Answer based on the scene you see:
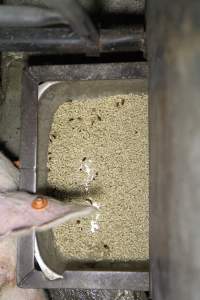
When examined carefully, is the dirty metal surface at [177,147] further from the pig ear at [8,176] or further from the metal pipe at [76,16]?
the pig ear at [8,176]

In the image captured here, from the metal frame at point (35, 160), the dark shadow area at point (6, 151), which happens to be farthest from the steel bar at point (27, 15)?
the dark shadow area at point (6, 151)

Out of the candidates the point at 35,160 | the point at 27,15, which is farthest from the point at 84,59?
the point at 27,15

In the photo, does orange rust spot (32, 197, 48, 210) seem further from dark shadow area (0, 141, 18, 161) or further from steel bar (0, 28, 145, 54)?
dark shadow area (0, 141, 18, 161)

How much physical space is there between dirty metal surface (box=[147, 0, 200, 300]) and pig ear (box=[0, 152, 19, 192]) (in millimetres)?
739

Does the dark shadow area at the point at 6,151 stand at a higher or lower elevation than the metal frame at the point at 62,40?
lower

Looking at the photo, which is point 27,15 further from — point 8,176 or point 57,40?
point 8,176

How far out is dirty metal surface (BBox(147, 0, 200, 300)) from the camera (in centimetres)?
74

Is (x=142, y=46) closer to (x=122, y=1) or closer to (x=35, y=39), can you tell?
(x=35, y=39)

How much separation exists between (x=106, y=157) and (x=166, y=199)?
0.99 metres

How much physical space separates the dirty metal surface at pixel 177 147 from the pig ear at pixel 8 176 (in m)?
0.74

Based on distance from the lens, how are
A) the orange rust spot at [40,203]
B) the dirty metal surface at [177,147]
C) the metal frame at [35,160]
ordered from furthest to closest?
the metal frame at [35,160]
the orange rust spot at [40,203]
the dirty metal surface at [177,147]

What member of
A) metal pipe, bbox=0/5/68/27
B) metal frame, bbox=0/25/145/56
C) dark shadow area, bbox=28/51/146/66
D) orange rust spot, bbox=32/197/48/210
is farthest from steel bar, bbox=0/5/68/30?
dark shadow area, bbox=28/51/146/66

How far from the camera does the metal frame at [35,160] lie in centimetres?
153

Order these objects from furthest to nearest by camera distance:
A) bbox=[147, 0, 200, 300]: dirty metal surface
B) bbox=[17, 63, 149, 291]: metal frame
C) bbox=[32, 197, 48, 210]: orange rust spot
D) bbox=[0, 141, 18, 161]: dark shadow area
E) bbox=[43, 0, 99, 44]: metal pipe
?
bbox=[0, 141, 18, 161]: dark shadow area
bbox=[17, 63, 149, 291]: metal frame
bbox=[32, 197, 48, 210]: orange rust spot
bbox=[43, 0, 99, 44]: metal pipe
bbox=[147, 0, 200, 300]: dirty metal surface
